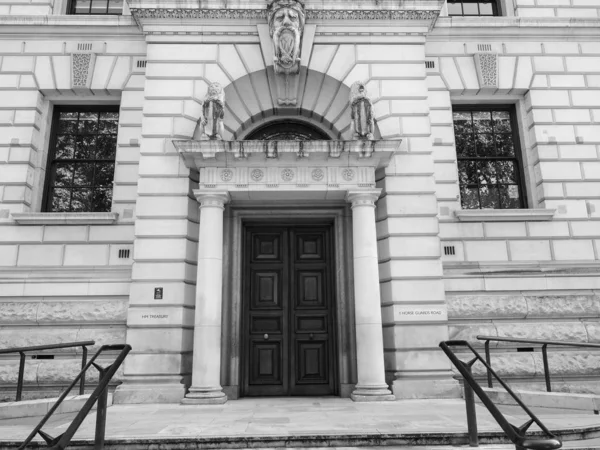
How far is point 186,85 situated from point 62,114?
383cm

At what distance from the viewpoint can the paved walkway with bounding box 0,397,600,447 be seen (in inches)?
244

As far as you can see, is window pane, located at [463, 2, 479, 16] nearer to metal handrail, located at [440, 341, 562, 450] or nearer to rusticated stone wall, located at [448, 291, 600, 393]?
rusticated stone wall, located at [448, 291, 600, 393]

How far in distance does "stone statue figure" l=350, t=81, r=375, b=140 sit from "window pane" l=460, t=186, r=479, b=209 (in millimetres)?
3267

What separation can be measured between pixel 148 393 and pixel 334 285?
182 inches

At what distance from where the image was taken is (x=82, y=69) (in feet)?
39.2

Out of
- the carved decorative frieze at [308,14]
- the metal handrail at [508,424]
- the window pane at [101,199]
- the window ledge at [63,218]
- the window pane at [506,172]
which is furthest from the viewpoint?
the window pane at [506,172]

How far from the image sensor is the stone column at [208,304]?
916 cm

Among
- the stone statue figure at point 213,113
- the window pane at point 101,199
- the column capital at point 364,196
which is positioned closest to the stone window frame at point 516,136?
the column capital at point 364,196

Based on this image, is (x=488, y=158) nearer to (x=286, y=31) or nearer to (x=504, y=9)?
(x=504, y=9)

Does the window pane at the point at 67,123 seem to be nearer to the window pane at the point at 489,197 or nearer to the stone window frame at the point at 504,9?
the stone window frame at the point at 504,9

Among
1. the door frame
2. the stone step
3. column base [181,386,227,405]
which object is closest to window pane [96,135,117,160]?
the door frame

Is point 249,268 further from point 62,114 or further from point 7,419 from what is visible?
point 62,114

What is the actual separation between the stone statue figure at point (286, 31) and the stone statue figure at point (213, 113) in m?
1.71

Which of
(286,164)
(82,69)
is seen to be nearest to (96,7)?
(82,69)
